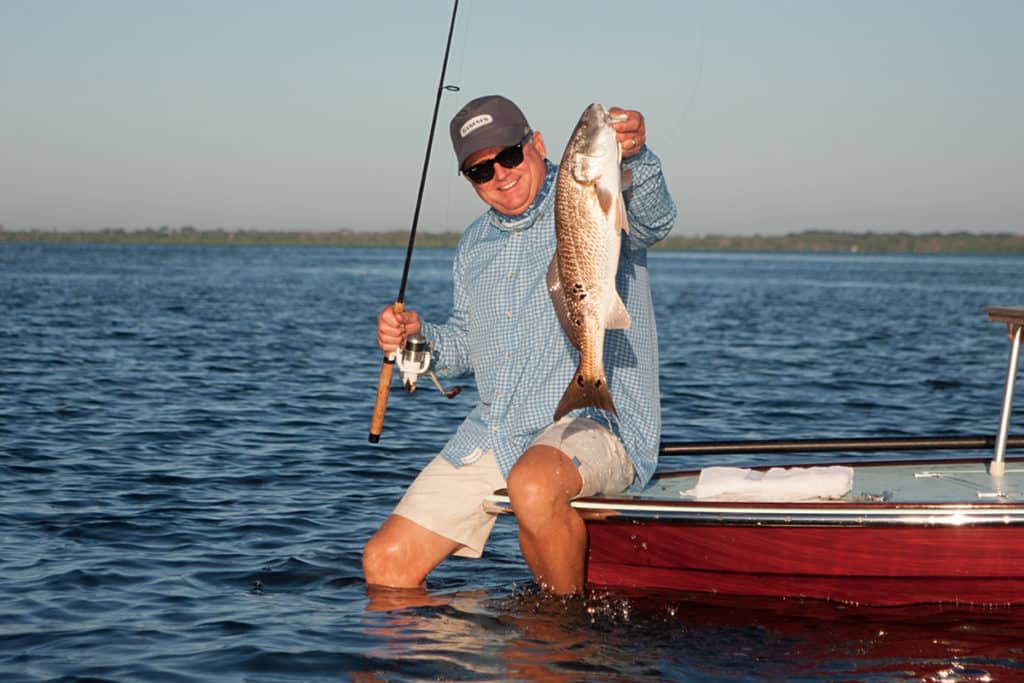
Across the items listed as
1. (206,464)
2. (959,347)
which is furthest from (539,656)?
(959,347)

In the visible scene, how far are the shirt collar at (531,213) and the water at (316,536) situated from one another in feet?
6.06

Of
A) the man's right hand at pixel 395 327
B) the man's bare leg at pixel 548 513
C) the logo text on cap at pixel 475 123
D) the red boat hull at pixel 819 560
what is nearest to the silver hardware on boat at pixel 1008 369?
the red boat hull at pixel 819 560

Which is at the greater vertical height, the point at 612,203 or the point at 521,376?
the point at 612,203

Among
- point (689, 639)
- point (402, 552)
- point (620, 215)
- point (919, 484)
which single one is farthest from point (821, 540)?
point (620, 215)

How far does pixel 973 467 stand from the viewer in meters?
6.76

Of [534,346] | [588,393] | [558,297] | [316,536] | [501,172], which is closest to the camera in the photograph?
[588,393]

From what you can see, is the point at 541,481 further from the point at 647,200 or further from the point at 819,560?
the point at 819,560

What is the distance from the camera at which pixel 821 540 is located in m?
5.64

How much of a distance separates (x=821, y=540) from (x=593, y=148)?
242cm

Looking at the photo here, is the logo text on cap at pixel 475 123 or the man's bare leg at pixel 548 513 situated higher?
the logo text on cap at pixel 475 123

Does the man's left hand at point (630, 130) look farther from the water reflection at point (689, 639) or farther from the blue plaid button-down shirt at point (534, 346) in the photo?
the water reflection at point (689, 639)

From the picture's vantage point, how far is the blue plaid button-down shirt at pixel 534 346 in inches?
215

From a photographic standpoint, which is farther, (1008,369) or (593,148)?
(1008,369)

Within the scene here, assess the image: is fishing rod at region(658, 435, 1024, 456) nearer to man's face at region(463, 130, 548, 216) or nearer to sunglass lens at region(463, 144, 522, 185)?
man's face at region(463, 130, 548, 216)
